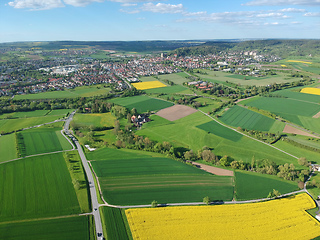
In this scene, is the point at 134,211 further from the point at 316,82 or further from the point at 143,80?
the point at 316,82

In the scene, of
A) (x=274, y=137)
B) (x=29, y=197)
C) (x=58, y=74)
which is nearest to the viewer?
(x=29, y=197)

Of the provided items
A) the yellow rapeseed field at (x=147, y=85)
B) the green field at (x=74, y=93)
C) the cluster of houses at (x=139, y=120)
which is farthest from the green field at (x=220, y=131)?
the green field at (x=74, y=93)

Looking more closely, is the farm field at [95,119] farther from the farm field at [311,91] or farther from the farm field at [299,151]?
the farm field at [311,91]

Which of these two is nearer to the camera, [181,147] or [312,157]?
[312,157]

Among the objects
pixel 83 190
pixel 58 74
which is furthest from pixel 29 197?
pixel 58 74

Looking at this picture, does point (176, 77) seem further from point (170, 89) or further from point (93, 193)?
point (93, 193)

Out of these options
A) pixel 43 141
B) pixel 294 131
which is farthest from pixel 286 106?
pixel 43 141

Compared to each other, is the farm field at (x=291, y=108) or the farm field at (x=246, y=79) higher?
the farm field at (x=246, y=79)
